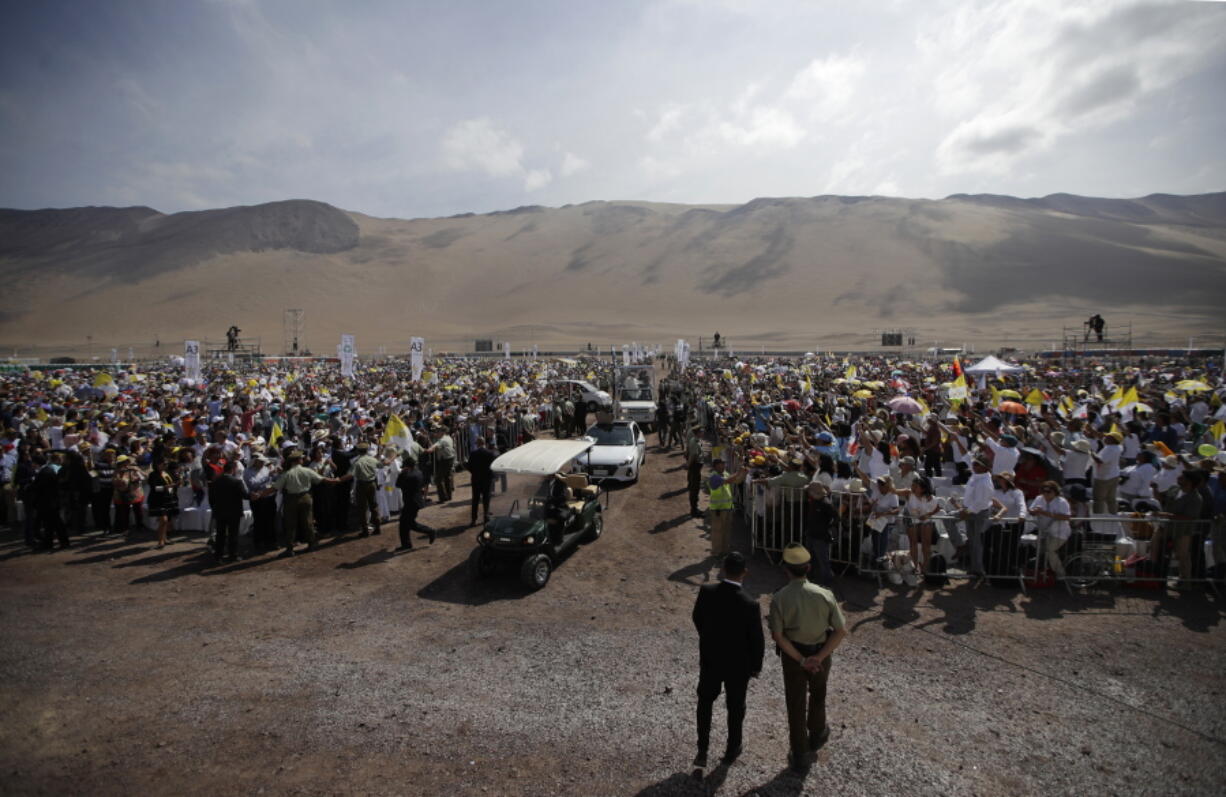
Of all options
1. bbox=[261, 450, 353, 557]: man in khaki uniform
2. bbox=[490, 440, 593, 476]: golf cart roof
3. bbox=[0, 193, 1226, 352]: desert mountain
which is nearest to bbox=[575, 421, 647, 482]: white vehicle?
bbox=[490, 440, 593, 476]: golf cart roof

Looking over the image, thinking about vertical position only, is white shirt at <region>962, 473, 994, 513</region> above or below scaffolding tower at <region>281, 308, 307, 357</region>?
below

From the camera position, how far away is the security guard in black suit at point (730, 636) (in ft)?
13.8

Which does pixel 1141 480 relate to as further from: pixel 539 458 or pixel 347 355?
pixel 347 355

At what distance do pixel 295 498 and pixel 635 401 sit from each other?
1523 cm

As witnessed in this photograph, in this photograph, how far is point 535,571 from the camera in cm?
812

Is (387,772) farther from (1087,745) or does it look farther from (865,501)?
(865,501)

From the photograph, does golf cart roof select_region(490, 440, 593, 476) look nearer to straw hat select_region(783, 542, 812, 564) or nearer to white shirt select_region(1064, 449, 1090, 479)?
straw hat select_region(783, 542, 812, 564)

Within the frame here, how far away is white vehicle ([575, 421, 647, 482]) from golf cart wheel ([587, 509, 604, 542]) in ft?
7.25

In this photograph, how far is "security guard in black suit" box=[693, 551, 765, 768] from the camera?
4203 millimetres

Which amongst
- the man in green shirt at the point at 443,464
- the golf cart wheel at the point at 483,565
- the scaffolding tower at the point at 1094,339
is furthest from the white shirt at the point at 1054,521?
the scaffolding tower at the point at 1094,339

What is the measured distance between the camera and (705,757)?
4.51 m

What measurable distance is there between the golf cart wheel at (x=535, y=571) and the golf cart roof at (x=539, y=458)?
3.79 ft

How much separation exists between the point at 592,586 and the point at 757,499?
Answer: 2794 mm

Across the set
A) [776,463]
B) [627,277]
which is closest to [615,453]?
[776,463]
